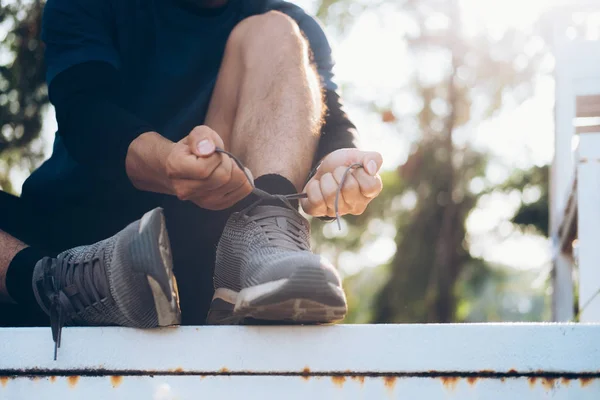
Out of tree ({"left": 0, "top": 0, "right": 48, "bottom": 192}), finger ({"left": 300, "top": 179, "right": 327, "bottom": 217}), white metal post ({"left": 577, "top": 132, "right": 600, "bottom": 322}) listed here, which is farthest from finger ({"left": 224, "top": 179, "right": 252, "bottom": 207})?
tree ({"left": 0, "top": 0, "right": 48, "bottom": 192})

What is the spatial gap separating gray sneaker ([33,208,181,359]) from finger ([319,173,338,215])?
0.29 metres

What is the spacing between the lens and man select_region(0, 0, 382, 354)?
38.0 inches

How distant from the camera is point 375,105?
29.6 ft

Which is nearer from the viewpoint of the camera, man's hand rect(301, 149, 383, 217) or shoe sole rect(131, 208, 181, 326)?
shoe sole rect(131, 208, 181, 326)

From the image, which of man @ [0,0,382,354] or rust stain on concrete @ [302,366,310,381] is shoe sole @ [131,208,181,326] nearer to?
man @ [0,0,382,354]

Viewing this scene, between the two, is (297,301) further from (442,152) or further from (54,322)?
(442,152)

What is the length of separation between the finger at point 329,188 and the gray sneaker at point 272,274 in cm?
5

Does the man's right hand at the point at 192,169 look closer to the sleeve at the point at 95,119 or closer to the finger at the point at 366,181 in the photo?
the sleeve at the point at 95,119

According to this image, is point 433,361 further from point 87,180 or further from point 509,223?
point 509,223

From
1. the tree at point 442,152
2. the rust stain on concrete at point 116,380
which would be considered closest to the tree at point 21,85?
the rust stain on concrete at point 116,380

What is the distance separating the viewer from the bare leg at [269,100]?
1.24 metres

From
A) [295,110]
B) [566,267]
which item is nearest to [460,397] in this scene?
[295,110]

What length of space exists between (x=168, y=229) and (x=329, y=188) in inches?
15.4

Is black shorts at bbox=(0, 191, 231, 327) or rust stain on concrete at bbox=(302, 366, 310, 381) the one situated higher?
black shorts at bbox=(0, 191, 231, 327)
